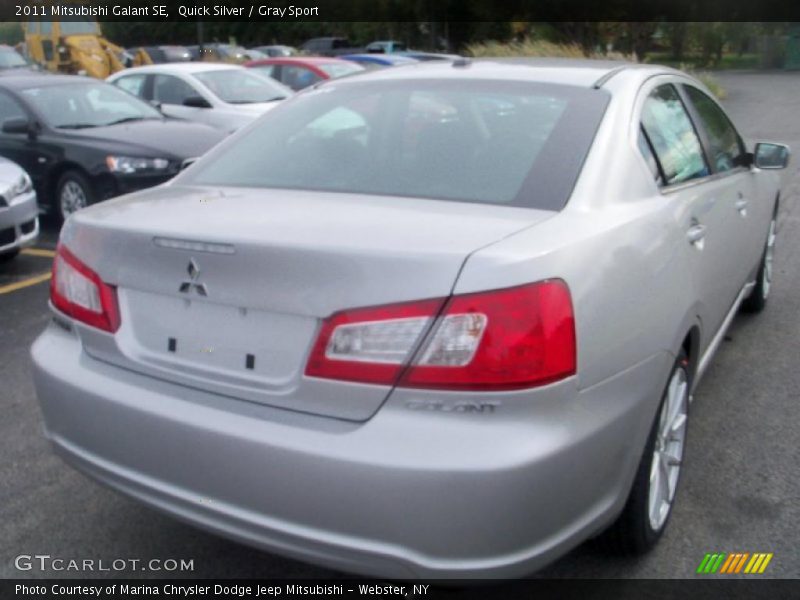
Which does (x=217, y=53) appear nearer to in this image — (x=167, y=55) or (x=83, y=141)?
(x=167, y=55)

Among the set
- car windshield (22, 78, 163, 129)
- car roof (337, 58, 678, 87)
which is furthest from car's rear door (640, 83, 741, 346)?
car windshield (22, 78, 163, 129)

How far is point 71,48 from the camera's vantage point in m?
25.7

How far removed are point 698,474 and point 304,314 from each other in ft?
6.75

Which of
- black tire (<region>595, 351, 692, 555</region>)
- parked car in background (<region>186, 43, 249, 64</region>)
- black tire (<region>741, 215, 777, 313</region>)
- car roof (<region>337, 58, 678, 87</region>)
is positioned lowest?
parked car in background (<region>186, 43, 249, 64</region>)

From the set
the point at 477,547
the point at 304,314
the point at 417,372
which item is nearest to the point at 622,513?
the point at 477,547

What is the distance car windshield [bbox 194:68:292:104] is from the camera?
457 inches

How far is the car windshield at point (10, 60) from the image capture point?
22000mm

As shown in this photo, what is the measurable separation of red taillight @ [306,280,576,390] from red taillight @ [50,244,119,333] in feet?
2.60

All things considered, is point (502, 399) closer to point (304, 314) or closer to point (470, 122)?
point (304, 314)

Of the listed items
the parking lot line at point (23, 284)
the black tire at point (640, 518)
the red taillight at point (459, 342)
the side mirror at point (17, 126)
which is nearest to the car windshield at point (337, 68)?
the side mirror at point (17, 126)

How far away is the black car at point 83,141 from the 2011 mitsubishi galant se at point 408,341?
17.4ft

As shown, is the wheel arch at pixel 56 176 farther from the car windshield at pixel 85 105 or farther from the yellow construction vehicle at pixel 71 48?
the yellow construction vehicle at pixel 71 48

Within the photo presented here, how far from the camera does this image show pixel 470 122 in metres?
3.14

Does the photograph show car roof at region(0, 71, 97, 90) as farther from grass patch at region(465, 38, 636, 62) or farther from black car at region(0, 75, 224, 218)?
grass patch at region(465, 38, 636, 62)
